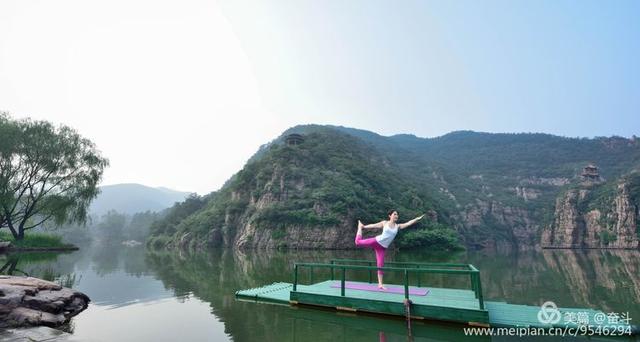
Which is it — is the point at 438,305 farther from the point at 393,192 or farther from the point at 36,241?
the point at 393,192

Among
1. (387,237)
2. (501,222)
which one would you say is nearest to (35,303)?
(387,237)

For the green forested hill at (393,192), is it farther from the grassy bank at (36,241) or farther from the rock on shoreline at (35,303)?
the rock on shoreline at (35,303)

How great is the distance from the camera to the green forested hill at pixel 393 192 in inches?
2223

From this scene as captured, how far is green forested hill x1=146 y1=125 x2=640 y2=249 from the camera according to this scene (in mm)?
56469

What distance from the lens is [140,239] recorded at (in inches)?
5094

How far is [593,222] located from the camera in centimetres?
8025

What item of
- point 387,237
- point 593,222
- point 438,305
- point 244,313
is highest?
point 593,222

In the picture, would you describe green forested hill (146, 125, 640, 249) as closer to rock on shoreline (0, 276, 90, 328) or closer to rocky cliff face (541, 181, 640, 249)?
rocky cliff face (541, 181, 640, 249)

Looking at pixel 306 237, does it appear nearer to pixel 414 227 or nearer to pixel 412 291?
pixel 414 227

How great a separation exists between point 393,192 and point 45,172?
184 ft

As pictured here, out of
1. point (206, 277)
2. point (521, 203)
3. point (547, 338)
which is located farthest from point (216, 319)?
point (521, 203)

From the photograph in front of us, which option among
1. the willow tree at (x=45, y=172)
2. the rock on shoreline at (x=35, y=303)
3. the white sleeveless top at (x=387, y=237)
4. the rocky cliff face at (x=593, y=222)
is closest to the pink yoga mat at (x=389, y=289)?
the white sleeveless top at (x=387, y=237)

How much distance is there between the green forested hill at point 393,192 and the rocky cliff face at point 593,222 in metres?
6.80

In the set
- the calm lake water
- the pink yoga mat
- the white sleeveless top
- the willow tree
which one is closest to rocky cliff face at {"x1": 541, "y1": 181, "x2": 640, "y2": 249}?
the calm lake water
